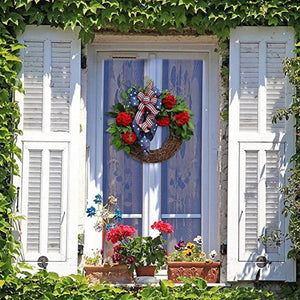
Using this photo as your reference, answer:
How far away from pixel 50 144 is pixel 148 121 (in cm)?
82

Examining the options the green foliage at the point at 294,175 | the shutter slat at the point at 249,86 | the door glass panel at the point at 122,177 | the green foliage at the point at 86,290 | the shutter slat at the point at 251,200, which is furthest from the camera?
the door glass panel at the point at 122,177

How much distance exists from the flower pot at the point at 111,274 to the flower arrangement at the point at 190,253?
38cm

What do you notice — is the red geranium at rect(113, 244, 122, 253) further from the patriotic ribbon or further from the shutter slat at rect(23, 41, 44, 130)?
the shutter slat at rect(23, 41, 44, 130)

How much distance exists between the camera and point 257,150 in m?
7.95

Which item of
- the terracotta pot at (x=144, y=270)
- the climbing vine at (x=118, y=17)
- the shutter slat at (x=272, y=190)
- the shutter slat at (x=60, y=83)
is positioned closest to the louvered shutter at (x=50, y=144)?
the shutter slat at (x=60, y=83)

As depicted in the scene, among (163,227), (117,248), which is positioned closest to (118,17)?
(163,227)

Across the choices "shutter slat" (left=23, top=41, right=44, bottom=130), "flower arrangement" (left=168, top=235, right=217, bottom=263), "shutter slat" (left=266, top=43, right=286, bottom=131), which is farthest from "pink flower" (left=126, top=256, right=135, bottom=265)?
"shutter slat" (left=266, top=43, right=286, bottom=131)

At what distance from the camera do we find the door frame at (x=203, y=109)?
8.23 meters

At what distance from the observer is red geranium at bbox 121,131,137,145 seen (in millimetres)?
8203

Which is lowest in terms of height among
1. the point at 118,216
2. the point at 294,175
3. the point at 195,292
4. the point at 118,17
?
the point at 195,292

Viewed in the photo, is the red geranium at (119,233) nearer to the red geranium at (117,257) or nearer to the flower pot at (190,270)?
the red geranium at (117,257)

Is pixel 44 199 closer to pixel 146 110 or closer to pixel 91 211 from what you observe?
pixel 91 211

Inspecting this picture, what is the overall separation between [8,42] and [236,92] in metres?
1.79

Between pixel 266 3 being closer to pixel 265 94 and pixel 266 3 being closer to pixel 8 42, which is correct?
pixel 265 94
